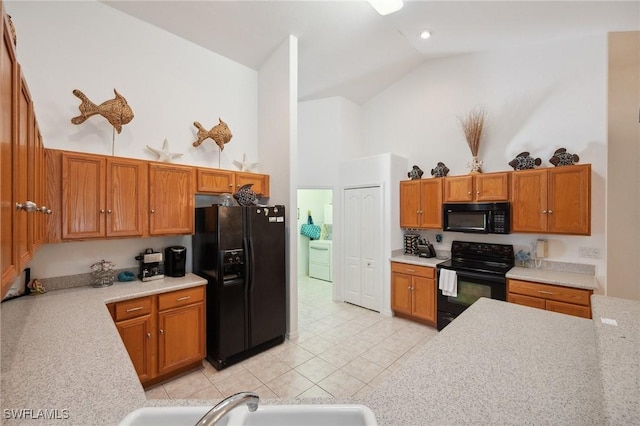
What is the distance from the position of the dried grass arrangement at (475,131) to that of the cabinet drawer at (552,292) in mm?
1533

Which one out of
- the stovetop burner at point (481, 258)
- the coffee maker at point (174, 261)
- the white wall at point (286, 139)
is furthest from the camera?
the stovetop burner at point (481, 258)

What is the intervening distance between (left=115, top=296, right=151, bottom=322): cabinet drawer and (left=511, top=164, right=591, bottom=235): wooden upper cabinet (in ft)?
13.1

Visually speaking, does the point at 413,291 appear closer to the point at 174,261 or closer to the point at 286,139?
the point at 286,139

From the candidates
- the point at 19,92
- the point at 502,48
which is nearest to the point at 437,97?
the point at 502,48

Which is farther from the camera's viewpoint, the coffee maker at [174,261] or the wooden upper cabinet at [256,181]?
the wooden upper cabinet at [256,181]

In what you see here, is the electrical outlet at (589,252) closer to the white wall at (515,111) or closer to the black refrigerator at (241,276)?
the white wall at (515,111)

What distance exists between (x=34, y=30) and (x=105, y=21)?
0.57 meters

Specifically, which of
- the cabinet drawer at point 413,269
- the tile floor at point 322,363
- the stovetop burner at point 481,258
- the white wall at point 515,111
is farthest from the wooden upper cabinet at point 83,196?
the white wall at point 515,111

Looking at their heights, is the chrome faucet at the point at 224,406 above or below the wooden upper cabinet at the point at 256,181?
below

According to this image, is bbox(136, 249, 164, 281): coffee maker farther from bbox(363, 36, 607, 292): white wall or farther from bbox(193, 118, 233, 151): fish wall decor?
bbox(363, 36, 607, 292): white wall

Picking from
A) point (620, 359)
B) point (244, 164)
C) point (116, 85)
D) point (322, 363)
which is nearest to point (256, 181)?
point (244, 164)

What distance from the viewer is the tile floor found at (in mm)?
2426

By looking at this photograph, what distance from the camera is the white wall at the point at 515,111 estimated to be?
305cm

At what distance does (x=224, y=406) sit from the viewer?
2.24 feet
